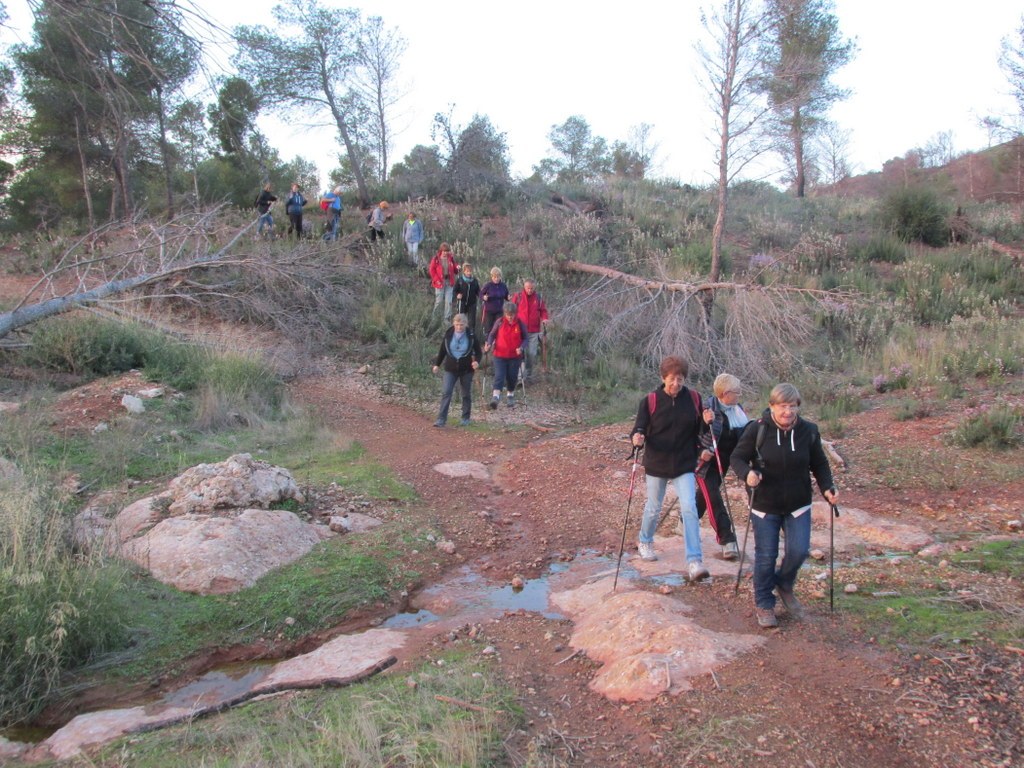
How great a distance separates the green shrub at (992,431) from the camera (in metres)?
7.84

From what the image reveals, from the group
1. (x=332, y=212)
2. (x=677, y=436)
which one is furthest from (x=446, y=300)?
(x=677, y=436)

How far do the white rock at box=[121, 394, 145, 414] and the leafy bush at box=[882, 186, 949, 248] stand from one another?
18306mm

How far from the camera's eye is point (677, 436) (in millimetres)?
5746

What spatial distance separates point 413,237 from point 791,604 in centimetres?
1373

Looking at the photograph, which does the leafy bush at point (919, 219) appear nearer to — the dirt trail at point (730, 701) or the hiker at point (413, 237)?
the hiker at point (413, 237)

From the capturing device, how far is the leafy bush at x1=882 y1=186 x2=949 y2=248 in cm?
2017

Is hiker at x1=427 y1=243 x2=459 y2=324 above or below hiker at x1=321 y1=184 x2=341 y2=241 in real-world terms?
below

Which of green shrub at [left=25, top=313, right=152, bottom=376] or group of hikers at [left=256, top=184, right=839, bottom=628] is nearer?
group of hikers at [left=256, top=184, right=839, bottom=628]

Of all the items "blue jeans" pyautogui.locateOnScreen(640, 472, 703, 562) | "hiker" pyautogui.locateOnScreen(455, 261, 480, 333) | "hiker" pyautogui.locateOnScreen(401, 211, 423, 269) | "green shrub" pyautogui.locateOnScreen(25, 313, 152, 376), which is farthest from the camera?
"hiker" pyautogui.locateOnScreen(401, 211, 423, 269)

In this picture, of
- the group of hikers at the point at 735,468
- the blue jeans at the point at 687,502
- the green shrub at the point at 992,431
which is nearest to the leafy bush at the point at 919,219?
the green shrub at the point at 992,431

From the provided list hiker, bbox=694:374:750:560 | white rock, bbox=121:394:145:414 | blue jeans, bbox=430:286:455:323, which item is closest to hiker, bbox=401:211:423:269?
blue jeans, bbox=430:286:455:323

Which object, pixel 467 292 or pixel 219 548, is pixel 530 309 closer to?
pixel 467 292

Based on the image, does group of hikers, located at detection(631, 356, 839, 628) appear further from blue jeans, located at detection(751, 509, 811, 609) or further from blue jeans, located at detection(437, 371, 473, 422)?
blue jeans, located at detection(437, 371, 473, 422)

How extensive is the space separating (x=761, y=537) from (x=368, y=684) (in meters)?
2.55
